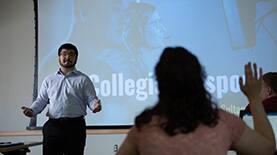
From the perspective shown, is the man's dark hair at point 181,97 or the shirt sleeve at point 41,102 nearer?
the man's dark hair at point 181,97

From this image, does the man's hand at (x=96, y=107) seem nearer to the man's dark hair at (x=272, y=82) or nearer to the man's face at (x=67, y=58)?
the man's face at (x=67, y=58)

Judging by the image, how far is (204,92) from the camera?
122 centimetres

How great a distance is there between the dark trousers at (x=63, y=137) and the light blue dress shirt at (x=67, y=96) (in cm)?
6

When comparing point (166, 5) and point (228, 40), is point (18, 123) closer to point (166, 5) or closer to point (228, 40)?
point (166, 5)

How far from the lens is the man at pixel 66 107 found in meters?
3.04

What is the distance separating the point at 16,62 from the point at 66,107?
1.94 metres

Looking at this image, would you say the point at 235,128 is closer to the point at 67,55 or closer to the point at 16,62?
the point at 67,55

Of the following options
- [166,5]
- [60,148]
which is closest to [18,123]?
[60,148]

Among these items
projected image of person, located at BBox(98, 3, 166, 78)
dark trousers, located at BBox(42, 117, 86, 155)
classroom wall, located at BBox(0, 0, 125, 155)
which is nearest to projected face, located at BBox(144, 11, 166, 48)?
projected image of person, located at BBox(98, 3, 166, 78)

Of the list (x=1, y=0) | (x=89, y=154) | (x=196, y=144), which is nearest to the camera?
(x=196, y=144)

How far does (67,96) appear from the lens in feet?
10.3

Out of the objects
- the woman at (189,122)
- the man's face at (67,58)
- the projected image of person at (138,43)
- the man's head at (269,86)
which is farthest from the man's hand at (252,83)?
the projected image of person at (138,43)

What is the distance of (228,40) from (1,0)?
105 inches

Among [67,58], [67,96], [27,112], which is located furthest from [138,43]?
[27,112]
